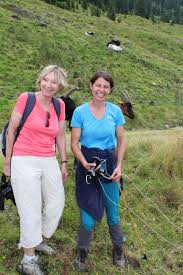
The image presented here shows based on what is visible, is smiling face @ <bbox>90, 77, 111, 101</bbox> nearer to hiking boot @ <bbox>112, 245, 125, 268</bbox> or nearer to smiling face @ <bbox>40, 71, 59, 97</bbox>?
smiling face @ <bbox>40, 71, 59, 97</bbox>

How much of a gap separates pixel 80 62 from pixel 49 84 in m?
21.6

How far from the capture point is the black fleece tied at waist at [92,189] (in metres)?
4.78

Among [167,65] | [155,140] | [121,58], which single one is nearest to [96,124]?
[155,140]

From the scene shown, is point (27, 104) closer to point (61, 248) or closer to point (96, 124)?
point (96, 124)

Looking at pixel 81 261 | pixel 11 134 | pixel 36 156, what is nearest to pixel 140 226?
pixel 81 261

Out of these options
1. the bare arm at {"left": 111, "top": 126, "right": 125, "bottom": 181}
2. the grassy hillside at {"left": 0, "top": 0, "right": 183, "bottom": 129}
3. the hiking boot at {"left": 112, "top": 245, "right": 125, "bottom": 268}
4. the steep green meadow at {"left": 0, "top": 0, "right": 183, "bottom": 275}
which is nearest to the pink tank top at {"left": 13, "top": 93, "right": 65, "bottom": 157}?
the bare arm at {"left": 111, "top": 126, "right": 125, "bottom": 181}

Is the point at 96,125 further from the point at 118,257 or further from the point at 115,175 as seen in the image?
the point at 118,257

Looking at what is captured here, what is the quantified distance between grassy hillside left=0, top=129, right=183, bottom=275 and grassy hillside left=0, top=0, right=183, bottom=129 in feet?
28.0

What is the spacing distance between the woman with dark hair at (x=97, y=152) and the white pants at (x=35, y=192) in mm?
304

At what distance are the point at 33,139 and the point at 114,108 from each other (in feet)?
3.18

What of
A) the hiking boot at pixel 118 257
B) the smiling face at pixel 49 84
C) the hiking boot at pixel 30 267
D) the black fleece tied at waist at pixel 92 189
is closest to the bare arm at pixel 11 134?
the smiling face at pixel 49 84

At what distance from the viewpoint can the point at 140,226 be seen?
6.26 m

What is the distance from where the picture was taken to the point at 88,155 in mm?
4750

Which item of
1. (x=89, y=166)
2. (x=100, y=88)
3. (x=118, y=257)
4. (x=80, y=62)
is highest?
(x=80, y=62)
